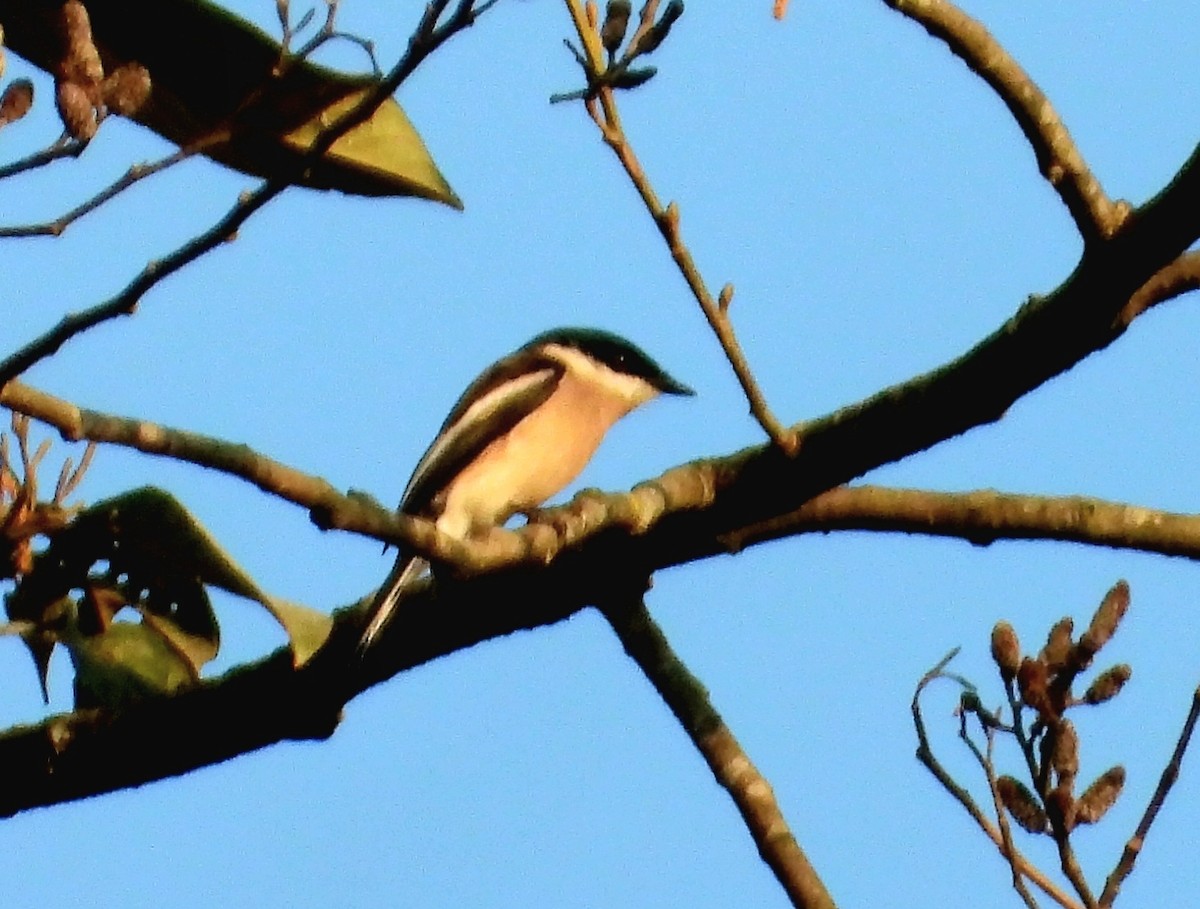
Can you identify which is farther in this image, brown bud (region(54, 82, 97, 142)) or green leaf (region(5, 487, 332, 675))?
green leaf (region(5, 487, 332, 675))

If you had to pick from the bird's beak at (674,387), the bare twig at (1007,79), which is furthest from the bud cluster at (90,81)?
the bird's beak at (674,387)

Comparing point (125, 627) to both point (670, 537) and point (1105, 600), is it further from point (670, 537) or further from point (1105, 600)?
point (1105, 600)

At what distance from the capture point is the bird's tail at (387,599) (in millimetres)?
3174

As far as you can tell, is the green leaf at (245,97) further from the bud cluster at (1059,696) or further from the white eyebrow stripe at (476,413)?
the white eyebrow stripe at (476,413)

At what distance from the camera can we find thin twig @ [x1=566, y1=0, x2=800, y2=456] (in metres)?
2.35

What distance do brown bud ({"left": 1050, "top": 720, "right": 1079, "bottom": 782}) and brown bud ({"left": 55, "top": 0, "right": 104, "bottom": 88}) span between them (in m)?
1.49

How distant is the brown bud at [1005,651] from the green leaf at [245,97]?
38.9 inches

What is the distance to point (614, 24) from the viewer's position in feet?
7.82

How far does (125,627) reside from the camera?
3275 millimetres

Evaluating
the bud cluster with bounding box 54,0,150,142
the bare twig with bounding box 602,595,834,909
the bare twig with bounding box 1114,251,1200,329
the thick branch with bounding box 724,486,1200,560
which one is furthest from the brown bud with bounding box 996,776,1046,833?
the bud cluster with bounding box 54,0,150,142

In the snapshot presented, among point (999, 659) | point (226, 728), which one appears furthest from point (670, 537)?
point (226, 728)

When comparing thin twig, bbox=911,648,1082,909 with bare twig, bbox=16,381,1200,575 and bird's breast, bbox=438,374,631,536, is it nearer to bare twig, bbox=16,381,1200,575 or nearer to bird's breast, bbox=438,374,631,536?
bare twig, bbox=16,381,1200,575

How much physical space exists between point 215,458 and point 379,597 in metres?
1.11

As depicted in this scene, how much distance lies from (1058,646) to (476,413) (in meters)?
2.24
